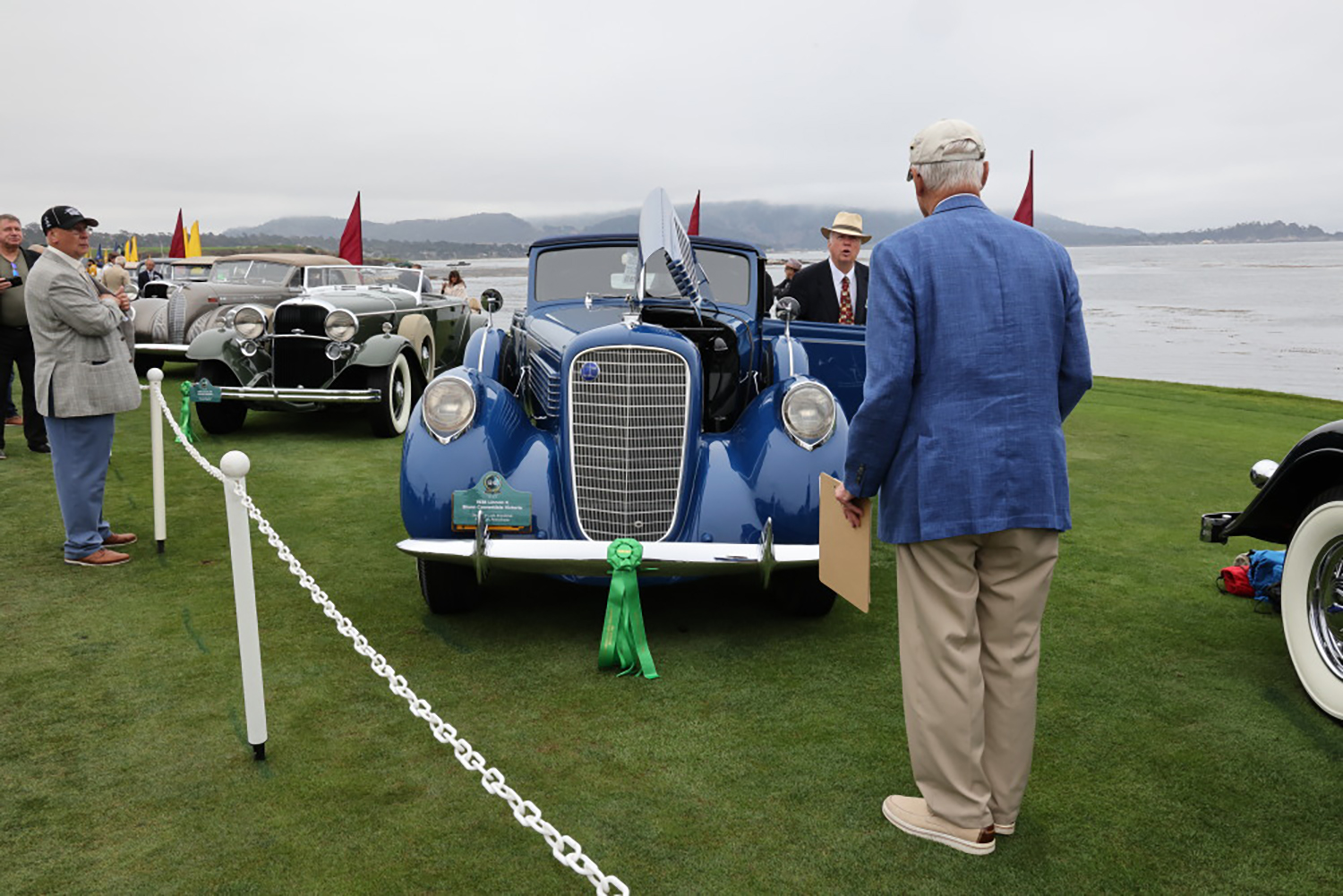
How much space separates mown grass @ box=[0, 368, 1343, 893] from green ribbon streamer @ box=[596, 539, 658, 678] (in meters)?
0.09

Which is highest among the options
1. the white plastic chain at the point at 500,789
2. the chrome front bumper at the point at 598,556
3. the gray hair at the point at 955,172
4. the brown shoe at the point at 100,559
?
the gray hair at the point at 955,172

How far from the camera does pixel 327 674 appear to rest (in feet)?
12.8

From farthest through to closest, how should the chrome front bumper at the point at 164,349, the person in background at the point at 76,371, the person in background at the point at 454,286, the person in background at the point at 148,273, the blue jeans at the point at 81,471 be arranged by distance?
1. the person in background at the point at 148,273
2. the person in background at the point at 454,286
3. the chrome front bumper at the point at 164,349
4. the blue jeans at the point at 81,471
5. the person in background at the point at 76,371

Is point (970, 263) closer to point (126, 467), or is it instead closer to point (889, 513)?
point (889, 513)

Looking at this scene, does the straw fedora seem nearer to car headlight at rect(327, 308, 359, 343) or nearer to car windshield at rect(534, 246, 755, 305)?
car windshield at rect(534, 246, 755, 305)

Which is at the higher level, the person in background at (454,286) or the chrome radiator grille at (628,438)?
the person in background at (454,286)

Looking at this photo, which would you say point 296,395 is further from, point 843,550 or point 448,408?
point 843,550

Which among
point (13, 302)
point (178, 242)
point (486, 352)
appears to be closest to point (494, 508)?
point (486, 352)

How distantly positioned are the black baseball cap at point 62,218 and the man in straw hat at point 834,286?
4.49 meters

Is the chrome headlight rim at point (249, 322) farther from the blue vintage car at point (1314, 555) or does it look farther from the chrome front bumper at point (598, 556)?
the blue vintage car at point (1314, 555)

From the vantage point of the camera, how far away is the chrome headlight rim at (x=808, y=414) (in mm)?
4422

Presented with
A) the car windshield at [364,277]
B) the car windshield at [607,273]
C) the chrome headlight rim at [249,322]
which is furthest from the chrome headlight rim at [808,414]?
the car windshield at [364,277]

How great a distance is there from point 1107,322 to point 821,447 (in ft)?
90.0

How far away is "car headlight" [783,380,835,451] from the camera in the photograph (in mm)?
4422
